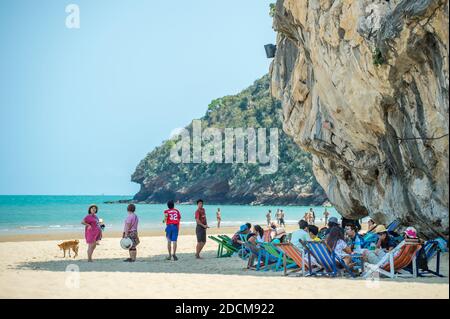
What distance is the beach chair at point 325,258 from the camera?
1182cm

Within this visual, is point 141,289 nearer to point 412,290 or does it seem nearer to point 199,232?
point 412,290

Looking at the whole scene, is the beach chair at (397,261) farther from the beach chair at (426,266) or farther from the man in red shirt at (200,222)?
the man in red shirt at (200,222)

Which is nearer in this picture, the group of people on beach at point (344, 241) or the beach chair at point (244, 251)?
the group of people on beach at point (344, 241)

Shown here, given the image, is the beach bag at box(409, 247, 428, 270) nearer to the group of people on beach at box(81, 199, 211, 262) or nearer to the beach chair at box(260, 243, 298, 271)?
the beach chair at box(260, 243, 298, 271)

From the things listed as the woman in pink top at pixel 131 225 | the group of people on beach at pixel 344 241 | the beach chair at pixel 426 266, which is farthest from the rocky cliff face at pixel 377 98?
the woman in pink top at pixel 131 225

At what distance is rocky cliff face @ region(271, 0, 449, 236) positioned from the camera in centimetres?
1288

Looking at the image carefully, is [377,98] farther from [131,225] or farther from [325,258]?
[131,225]

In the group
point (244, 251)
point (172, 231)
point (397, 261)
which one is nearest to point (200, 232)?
point (172, 231)

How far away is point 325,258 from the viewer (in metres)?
12.0

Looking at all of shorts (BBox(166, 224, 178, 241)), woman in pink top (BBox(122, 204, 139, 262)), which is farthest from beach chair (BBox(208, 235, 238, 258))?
woman in pink top (BBox(122, 204, 139, 262))

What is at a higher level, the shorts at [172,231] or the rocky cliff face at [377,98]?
the rocky cliff face at [377,98]

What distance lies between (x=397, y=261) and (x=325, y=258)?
50.1 inches

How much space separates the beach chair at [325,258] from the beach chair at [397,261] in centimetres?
44

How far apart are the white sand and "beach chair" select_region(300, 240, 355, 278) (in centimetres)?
49
